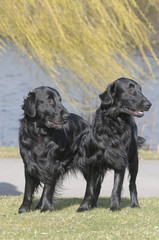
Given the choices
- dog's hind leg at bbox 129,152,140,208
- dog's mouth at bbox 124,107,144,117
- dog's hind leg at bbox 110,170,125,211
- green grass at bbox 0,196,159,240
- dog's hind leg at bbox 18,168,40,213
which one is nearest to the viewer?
green grass at bbox 0,196,159,240

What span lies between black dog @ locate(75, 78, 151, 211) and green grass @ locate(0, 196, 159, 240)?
28 centimetres

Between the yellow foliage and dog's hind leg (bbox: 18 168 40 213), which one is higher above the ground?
the yellow foliage

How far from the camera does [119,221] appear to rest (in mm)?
4621

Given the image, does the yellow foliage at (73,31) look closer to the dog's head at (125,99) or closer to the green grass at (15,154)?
the dog's head at (125,99)

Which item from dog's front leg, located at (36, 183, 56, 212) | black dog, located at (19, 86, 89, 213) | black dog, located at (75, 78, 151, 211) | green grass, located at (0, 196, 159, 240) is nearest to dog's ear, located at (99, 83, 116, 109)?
black dog, located at (75, 78, 151, 211)

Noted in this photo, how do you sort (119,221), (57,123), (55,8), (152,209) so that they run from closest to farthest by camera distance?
(119,221) → (57,123) → (152,209) → (55,8)

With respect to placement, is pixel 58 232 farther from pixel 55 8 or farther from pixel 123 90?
pixel 55 8

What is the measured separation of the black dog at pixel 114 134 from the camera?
5109 mm

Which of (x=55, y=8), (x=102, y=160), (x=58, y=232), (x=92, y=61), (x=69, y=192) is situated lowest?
(x=69, y=192)

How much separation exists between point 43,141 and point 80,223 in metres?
1.02

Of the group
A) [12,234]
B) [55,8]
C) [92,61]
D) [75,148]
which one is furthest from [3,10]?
[12,234]

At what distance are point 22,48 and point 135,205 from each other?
326 cm

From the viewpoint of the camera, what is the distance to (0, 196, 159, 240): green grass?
4039mm

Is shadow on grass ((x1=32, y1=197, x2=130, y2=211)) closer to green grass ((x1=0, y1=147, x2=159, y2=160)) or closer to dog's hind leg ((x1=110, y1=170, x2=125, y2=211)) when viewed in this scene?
dog's hind leg ((x1=110, y1=170, x2=125, y2=211))
